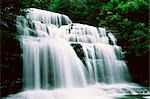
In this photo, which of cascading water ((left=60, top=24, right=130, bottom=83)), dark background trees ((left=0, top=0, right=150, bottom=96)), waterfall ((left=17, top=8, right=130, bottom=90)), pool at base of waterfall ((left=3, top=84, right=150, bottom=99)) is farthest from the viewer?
cascading water ((left=60, top=24, right=130, bottom=83))

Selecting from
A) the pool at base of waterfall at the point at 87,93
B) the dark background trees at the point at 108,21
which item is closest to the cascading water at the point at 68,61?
the pool at base of waterfall at the point at 87,93

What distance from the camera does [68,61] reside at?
1038cm

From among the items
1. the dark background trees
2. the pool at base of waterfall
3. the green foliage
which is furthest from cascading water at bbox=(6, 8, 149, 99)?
the green foliage

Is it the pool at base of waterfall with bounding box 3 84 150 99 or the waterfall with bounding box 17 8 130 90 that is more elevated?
the waterfall with bounding box 17 8 130 90

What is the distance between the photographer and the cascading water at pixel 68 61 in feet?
30.3

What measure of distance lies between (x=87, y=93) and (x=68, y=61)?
1.53 metres

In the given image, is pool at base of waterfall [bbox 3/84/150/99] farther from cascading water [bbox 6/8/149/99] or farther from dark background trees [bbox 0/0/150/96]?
dark background trees [bbox 0/0/150/96]

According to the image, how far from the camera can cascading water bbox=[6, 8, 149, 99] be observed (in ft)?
30.3

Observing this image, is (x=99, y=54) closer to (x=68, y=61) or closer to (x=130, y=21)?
(x=68, y=61)

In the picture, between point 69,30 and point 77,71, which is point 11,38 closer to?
point 77,71

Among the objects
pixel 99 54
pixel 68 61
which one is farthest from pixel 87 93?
pixel 99 54

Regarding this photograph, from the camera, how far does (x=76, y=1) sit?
17000 mm

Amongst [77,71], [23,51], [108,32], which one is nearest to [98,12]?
[108,32]

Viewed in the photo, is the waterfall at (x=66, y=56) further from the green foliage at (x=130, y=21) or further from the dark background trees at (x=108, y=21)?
the green foliage at (x=130, y=21)
